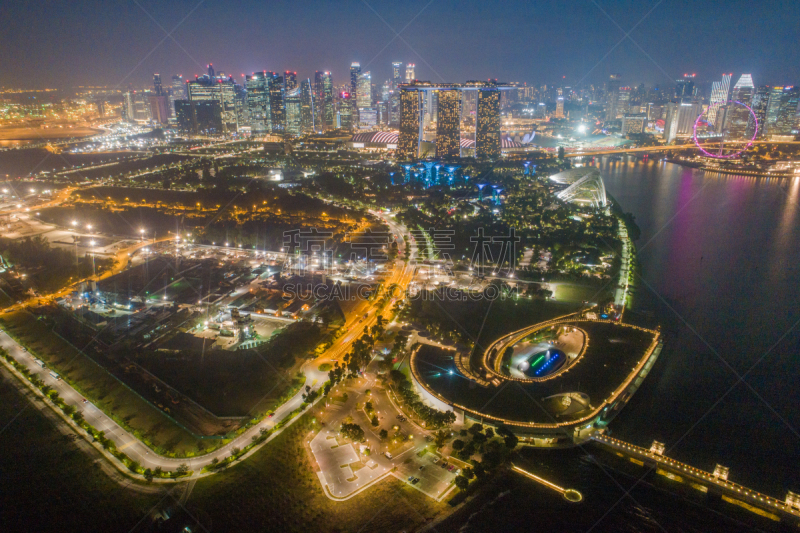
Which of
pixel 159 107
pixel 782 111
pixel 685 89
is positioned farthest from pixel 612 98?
pixel 159 107

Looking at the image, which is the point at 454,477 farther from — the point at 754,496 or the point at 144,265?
the point at 144,265

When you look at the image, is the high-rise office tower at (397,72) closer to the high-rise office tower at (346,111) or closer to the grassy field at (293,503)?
the high-rise office tower at (346,111)

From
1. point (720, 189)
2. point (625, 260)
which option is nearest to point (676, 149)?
point (720, 189)

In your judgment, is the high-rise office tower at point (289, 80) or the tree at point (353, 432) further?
the high-rise office tower at point (289, 80)

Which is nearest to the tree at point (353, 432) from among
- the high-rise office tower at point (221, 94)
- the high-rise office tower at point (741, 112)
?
the high-rise office tower at point (741, 112)

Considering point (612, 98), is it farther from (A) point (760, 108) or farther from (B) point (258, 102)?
(B) point (258, 102)

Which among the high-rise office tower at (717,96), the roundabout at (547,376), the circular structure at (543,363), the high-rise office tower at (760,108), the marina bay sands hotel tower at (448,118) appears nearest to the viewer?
the roundabout at (547,376)
